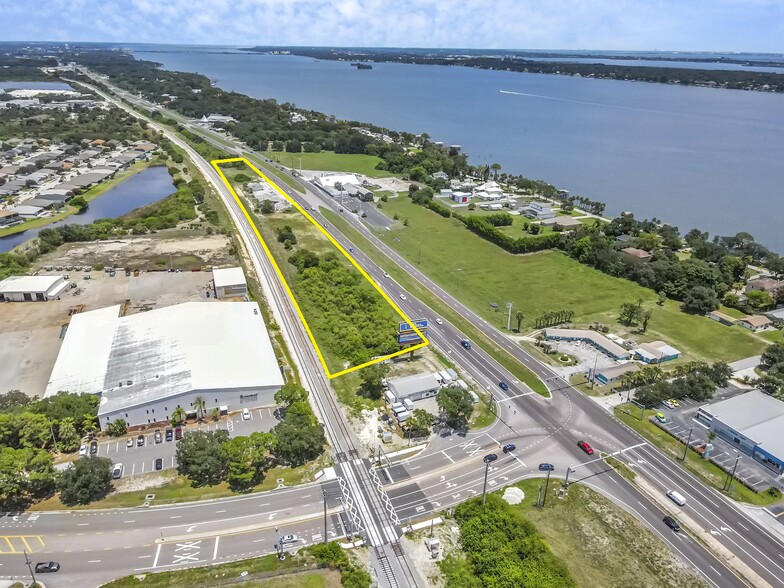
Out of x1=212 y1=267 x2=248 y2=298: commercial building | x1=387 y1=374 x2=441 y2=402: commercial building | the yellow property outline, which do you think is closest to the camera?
x1=387 y1=374 x2=441 y2=402: commercial building

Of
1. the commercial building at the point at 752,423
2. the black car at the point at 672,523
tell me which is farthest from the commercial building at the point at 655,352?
the black car at the point at 672,523

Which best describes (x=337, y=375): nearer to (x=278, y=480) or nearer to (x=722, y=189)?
(x=278, y=480)

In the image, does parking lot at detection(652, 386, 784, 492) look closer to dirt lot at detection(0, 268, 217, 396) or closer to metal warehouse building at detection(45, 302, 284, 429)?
metal warehouse building at detection(45, 302, 284, 429)

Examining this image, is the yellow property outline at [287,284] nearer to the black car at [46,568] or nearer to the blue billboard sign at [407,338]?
the blue billboard sign at [407,338]

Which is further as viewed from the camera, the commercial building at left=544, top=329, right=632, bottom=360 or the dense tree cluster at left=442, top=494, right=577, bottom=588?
the commercial building at left=544, top=329, right=632, bottom=360

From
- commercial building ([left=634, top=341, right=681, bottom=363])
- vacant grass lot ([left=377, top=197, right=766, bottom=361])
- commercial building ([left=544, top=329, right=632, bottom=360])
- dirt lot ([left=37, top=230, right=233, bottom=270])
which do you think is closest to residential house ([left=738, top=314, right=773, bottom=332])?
vacant grass lot ([left=377, top=197, right=766, bottom=361])

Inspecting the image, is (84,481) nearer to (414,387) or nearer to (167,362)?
(167,362)

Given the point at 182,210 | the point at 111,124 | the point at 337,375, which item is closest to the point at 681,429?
the point at 337,375
